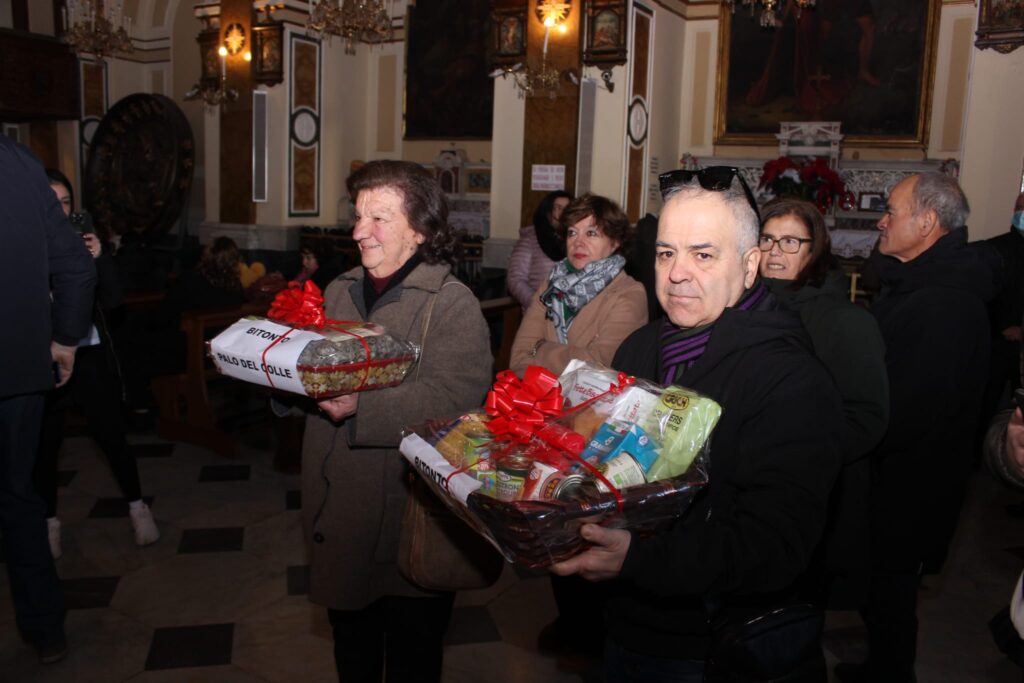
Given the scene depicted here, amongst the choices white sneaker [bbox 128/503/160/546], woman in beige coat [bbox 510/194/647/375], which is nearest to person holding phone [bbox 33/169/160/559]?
white sneaker [bbox 128/503/160/546]

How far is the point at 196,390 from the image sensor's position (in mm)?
5848

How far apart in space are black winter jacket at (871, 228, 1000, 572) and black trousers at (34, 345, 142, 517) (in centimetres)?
327

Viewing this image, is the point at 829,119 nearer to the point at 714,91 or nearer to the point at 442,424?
the point at 714,91

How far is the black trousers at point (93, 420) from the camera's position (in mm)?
3646

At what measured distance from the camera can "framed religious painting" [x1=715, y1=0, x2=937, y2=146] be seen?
30.5 feet

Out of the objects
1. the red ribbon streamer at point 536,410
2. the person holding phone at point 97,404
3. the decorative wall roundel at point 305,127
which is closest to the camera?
the red ribbon streamer at point 536,410

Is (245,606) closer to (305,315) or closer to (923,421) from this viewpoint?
(305,315)

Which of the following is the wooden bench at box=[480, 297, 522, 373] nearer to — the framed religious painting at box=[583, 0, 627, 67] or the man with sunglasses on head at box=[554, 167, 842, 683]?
the framed religious painting at box=[583, 0, 627, 67]

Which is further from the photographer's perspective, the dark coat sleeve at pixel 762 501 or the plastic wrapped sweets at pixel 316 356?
the plastic wrapped sweets at pixel 316 356

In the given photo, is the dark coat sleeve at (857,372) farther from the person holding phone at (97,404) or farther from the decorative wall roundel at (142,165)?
the decorative wall roundel at (142,165)

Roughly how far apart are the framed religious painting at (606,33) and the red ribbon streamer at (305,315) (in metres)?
6.88

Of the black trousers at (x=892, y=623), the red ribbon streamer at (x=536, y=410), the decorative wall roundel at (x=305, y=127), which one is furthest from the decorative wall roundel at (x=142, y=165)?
the red ribbon streamer at (x=536, y=410)

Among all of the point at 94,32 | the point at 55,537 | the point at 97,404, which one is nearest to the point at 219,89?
the point at 94,32

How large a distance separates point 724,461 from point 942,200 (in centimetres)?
170
